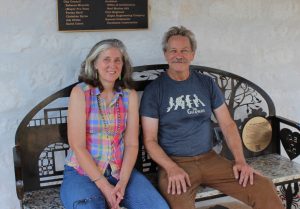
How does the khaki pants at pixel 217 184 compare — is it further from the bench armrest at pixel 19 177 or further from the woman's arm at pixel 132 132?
the bench armrest at pixel 19 177

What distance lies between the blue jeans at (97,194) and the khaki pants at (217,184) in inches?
5.0

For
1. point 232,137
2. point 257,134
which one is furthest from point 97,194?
point 257,134

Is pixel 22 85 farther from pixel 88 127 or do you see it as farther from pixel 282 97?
pixel 282 97

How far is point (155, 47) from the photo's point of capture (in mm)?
3197

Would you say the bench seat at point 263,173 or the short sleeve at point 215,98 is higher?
the short sleeve at point 215,98

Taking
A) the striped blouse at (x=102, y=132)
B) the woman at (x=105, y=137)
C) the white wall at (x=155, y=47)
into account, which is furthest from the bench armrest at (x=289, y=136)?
the striped blouse at (x=102, y=132)

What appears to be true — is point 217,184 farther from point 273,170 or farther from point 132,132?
point 132,132

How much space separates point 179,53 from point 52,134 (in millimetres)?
1015

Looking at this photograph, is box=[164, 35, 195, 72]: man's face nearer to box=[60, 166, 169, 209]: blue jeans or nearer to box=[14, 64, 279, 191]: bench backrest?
box=[14, 64, 279, 191]: bench backrest

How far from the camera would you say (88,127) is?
2537 mm

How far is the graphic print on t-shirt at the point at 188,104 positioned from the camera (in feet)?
8.94

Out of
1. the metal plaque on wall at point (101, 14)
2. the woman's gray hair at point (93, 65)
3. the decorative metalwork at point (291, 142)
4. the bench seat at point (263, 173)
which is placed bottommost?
the bench seat at point (263, 173)

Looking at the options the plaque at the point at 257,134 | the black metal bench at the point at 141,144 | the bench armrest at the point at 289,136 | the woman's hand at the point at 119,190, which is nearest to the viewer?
the woman's hand at the point at 119,190

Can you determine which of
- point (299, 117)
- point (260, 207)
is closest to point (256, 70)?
point (299, 117)
